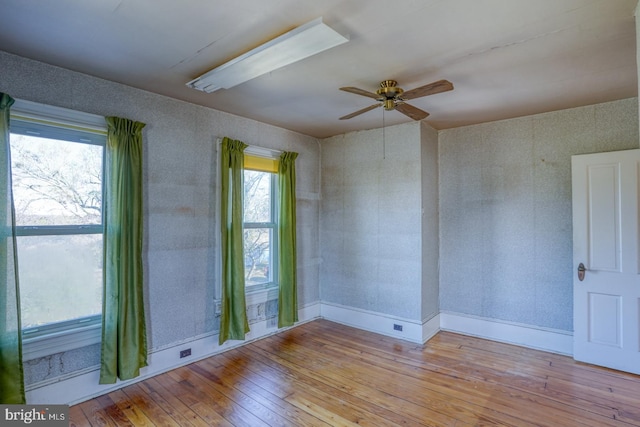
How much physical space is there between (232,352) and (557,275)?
3.64 meters

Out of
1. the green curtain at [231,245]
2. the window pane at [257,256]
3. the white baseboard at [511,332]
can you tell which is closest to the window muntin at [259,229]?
the window pane at [257,256]

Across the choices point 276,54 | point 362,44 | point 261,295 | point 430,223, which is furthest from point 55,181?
point 430,223

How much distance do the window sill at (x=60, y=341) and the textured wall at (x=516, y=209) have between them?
12.6 ft

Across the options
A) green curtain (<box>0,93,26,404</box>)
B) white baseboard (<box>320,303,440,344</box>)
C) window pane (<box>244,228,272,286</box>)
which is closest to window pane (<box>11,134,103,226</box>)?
green curtain (<box>0,93,26,404</box>)

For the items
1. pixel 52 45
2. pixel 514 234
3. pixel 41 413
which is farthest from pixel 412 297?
pixel 52 45

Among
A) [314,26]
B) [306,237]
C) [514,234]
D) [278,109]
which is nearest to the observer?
[314,26]

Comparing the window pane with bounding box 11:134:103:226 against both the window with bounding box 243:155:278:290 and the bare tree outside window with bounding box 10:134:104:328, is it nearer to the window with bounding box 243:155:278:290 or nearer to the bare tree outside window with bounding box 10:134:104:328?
the bare tree outside window with bounding box 10:134:104:328

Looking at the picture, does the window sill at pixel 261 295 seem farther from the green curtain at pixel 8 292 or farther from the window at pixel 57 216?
the green curtain at pixel 8 292

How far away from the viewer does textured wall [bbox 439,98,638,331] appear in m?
3.53

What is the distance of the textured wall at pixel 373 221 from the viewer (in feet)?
13.3

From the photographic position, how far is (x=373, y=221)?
174 inches

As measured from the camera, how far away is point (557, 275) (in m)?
3.62

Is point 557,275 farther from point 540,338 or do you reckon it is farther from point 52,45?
point 52,45

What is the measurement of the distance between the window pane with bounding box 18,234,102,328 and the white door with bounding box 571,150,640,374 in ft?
14.9
